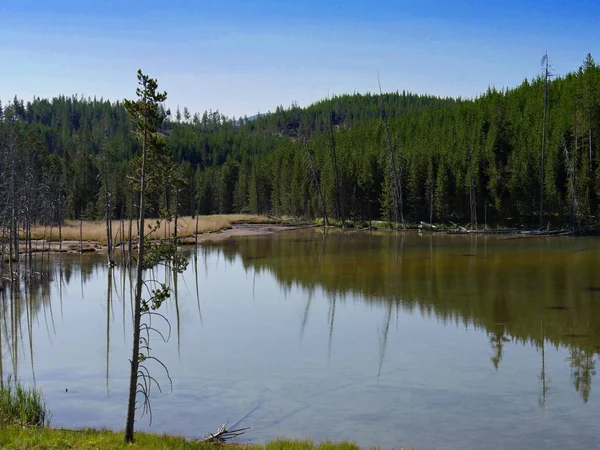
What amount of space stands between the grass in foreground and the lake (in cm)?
178

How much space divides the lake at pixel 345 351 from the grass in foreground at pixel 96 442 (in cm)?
178

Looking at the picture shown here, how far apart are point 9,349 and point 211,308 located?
11299 millimetres

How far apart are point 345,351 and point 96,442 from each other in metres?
12.8

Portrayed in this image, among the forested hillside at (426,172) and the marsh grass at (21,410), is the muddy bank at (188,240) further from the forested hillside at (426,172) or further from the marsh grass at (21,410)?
the marsh grass at (21,410)

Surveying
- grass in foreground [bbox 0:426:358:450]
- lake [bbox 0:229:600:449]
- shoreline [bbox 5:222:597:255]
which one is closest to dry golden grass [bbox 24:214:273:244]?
shoreline [bbox 5:222:597:255]

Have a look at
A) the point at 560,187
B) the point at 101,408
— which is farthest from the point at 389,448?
the point at 560,187

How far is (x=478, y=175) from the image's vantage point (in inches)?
3381

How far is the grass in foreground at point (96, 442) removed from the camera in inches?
512

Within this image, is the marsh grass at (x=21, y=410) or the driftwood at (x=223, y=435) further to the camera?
the marsh grass at (x=21, y=410)

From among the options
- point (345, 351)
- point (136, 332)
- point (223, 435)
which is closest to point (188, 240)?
point (345, 351)

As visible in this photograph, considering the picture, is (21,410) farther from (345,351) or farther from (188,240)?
(188,240)

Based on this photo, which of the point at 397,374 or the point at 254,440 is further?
the point at 397,374

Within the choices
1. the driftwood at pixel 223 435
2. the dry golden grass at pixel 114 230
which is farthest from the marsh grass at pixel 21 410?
the dry golden grass at pixel 114 230

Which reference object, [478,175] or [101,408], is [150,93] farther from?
[478,175]
